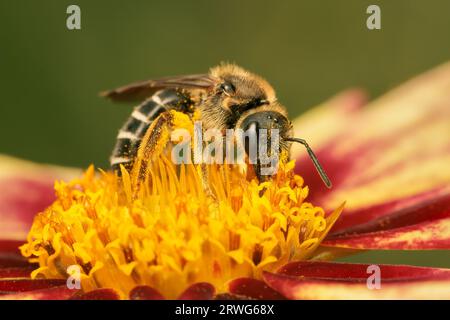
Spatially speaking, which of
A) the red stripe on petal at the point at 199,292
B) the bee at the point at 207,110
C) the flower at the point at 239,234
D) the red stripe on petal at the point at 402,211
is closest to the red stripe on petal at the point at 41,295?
the flower at the point at 239,234

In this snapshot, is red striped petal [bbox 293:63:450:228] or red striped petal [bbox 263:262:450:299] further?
red striped petal [bbox 293:63:450:228]

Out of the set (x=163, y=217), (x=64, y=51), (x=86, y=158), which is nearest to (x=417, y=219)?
(x=163, y=217)

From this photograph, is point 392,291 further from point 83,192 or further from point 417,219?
point 83,192

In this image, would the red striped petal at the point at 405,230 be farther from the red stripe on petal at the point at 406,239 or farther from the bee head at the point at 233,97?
the bee head at the point at 233,97

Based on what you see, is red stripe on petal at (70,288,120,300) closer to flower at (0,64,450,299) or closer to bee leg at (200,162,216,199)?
flower at (0,64,450,299)

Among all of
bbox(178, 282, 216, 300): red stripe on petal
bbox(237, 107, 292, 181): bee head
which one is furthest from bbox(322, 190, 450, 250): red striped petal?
bbox(178, 282, 216, 300): red stripe on petal

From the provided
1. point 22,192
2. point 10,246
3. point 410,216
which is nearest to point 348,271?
point 410,216
